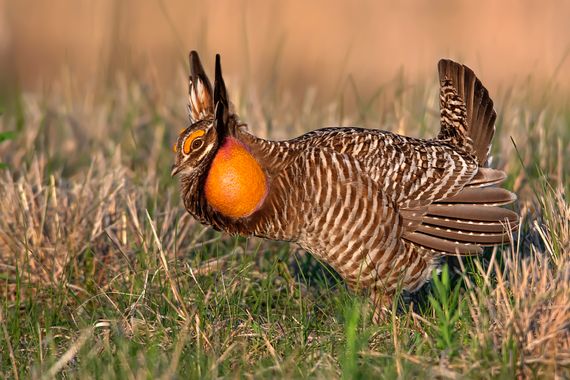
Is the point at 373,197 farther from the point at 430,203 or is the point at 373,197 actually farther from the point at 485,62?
the point at 485,62

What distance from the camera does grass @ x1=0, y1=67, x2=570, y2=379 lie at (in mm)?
3201

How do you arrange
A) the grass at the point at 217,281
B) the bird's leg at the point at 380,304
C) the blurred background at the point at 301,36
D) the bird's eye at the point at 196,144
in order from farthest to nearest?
1. the blurred background at the point at 301,36
2. the bird's eye at the point at 196,144
3. the bird's leg at the point at 380,304
4. the grass at the point at 217,281

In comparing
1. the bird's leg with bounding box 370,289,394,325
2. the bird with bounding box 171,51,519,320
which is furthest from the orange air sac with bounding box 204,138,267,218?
the bird's leg with bounding box 370,289,394,325

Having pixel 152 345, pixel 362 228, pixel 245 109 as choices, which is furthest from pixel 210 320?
pixel 245 109

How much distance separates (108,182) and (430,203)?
1.66 m

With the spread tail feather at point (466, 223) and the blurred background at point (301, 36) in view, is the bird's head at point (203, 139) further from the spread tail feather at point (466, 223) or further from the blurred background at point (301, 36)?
the blurred background at point (301, 36)

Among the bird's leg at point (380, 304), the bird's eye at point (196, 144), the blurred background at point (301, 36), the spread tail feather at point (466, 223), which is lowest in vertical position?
the bird's leg at point (380, 304)

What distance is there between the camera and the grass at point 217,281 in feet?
10.5

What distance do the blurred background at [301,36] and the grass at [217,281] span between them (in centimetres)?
283

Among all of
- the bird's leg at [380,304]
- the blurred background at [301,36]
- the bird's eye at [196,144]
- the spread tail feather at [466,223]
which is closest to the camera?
the bird's leg at [380,304]

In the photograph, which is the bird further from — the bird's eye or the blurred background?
the blurred background

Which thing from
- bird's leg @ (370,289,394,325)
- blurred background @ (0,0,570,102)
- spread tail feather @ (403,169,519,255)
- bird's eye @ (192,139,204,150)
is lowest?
bird's leg @ (370,289,394,325)

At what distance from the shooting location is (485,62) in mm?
9695

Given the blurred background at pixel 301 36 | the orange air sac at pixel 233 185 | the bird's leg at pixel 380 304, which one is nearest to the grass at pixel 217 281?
the bird's leg at pixel 380 304
